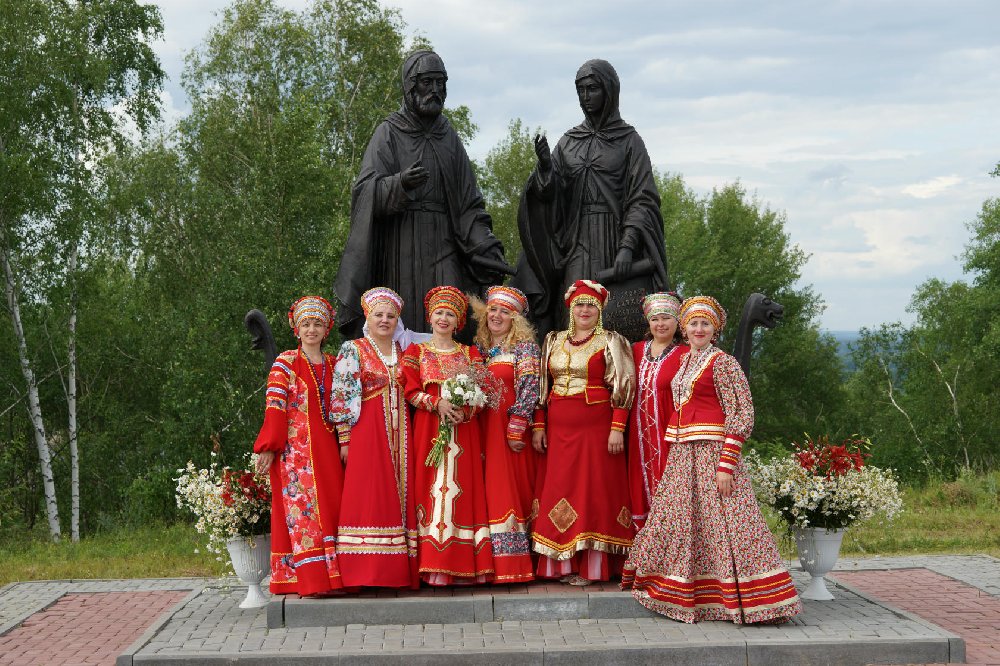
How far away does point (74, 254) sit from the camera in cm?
1638

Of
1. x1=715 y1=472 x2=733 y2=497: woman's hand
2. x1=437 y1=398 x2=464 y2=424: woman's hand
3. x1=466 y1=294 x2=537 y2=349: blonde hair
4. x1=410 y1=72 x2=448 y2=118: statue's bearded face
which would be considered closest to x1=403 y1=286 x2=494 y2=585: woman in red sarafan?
x1=437 y1=398 x2=464 y2=424: woman's hand

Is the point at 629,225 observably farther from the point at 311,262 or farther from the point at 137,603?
the point at 311,262

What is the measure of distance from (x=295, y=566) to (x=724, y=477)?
8.32 feet

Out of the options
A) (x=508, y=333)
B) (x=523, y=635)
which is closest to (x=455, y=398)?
(x=508, y=333)

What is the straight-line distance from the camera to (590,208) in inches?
299

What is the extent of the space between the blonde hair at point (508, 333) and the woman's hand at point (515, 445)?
589 mm

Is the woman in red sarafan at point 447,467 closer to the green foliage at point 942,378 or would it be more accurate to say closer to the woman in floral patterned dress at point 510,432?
the woman in floral patterned dress at point 510,432

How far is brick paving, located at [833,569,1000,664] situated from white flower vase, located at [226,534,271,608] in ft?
13.6

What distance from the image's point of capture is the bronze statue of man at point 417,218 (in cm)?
718

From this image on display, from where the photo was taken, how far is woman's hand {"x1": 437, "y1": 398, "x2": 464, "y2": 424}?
629cm

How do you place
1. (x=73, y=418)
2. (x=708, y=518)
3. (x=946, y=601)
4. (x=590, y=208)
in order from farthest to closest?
(x=73, y=418)
(x=946, y=601)
(x=590, y=208)
(x=708, y=518)

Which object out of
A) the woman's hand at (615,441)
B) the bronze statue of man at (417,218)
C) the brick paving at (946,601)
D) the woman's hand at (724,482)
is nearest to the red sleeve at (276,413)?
the bronze statue of man at (417,218)

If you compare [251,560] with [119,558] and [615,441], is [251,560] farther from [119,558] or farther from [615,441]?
[119,558]

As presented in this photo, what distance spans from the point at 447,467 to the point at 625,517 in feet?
3.68
